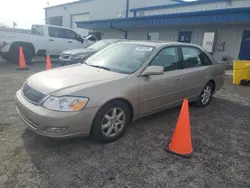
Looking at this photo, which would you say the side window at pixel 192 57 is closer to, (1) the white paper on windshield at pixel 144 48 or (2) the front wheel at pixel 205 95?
(2) the front wheel at pixel 205 95

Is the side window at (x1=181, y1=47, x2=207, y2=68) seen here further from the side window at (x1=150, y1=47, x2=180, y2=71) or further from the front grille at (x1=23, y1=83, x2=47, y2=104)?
the front grille at (x1=23, y1=83, x2=47, y2=104)

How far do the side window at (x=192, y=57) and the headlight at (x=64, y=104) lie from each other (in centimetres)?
255

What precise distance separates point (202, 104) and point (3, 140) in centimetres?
431

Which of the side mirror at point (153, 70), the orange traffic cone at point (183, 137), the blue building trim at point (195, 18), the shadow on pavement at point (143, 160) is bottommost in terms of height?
the shadow on pavement at point (143, 160)

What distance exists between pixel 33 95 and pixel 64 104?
0.56 m

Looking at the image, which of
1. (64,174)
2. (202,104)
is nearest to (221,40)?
(202,104)

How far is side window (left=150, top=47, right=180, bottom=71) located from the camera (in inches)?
146

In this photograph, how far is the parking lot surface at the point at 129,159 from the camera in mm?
2398

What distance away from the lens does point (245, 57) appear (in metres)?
11.1

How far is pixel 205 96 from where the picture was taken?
202 inches

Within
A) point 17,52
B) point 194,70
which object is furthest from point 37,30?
point 194,70

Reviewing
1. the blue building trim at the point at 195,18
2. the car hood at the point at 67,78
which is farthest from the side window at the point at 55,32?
the car hood at the point at 67,78

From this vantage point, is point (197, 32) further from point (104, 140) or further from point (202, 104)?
point (104, 140)

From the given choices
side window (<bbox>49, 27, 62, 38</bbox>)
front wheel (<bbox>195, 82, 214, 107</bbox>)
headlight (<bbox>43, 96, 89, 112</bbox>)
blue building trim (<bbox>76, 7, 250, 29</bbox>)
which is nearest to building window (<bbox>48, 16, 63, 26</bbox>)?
blue building trim (<bbox>76, 7, 250, 29</bbox>)
